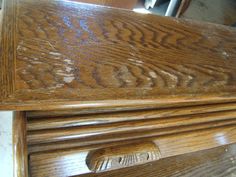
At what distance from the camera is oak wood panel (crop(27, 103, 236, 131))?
410mm

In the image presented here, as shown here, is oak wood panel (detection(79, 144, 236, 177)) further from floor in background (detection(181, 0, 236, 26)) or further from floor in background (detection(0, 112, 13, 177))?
floor in background (detection(181, 0, 236, 26))

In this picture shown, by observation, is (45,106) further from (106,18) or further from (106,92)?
(106,18)

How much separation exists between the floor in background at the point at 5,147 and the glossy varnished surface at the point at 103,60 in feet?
0.56

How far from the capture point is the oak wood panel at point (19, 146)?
14.8 inches

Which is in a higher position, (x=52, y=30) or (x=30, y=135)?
(x=52, y=30)

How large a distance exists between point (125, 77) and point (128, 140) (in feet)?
0.46

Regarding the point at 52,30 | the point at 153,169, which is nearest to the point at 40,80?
the point at 52,30

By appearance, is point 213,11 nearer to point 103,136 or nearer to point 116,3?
point 116,3

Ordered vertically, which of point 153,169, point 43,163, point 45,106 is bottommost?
point 153,169

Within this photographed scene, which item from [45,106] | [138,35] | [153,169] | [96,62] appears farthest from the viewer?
[153,169]

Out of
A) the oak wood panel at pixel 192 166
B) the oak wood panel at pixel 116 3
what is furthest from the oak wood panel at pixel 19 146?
the oak wood panel at pixel 116 3

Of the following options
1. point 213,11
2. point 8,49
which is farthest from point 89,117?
point 213,11

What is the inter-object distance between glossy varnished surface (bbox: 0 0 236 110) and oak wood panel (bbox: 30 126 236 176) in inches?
4.7

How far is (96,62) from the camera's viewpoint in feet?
1.53
